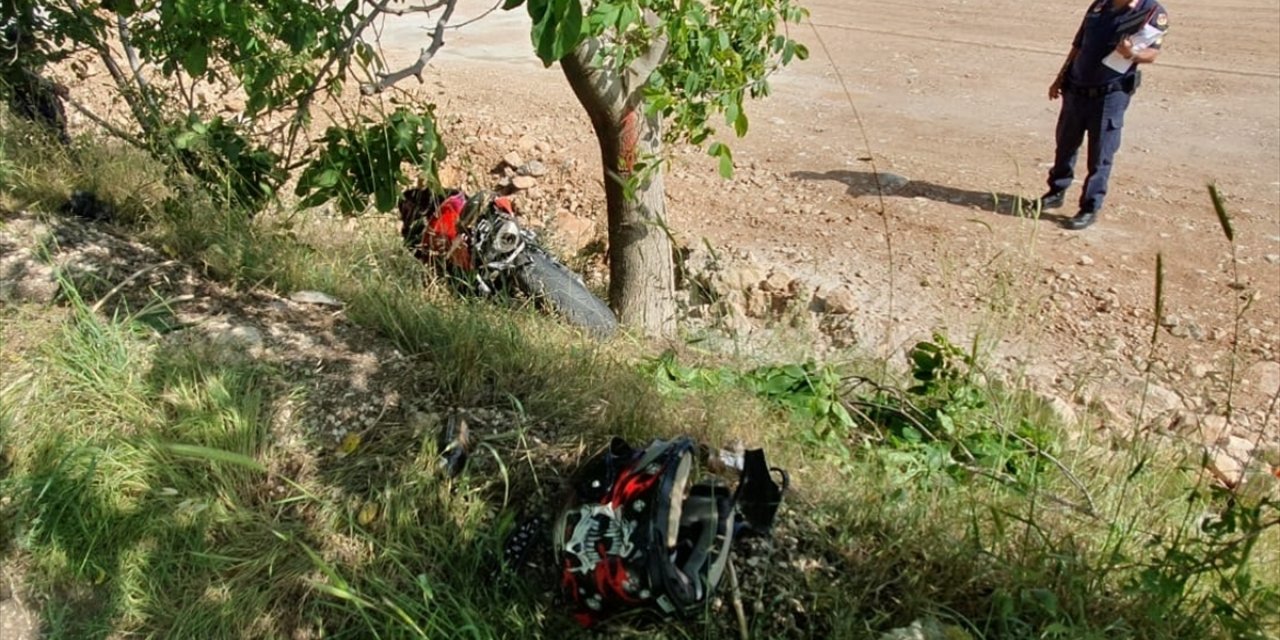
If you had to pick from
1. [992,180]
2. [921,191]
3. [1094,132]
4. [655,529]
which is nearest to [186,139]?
[655,529]

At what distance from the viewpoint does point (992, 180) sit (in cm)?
745

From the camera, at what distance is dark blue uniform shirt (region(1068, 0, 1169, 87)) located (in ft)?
20.2

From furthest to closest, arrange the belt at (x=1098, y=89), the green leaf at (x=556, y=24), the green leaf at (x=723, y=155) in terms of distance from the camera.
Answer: the belt at (x=1098, y=89), the green leaf at (x=723, y=155), the green leaf at (x=556, y=24)

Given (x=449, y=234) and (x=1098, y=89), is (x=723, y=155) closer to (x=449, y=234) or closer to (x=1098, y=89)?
(x=449, y=234)

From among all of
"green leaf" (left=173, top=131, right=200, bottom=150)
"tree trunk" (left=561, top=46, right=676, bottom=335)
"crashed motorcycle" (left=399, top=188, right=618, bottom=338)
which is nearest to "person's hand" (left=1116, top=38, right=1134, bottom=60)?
"tree trunk" (left=561, top=46, right=676, bottom=335)

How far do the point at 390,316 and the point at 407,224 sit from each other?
1.23m

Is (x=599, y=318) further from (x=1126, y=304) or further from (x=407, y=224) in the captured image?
(x=1126, y=304)

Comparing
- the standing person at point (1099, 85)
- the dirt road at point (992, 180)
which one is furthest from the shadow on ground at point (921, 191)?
the standing person at point (1099, 85)

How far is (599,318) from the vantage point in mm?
4438

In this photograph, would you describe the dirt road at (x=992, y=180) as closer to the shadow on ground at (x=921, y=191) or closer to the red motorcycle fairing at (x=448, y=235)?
the shadow on ground at (x=921, y=191)

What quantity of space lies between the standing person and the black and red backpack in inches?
212

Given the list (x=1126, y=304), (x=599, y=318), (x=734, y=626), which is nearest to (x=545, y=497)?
(x=734, y=626)

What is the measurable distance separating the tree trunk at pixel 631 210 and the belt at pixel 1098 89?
3484mm

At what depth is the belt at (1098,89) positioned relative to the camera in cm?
640
